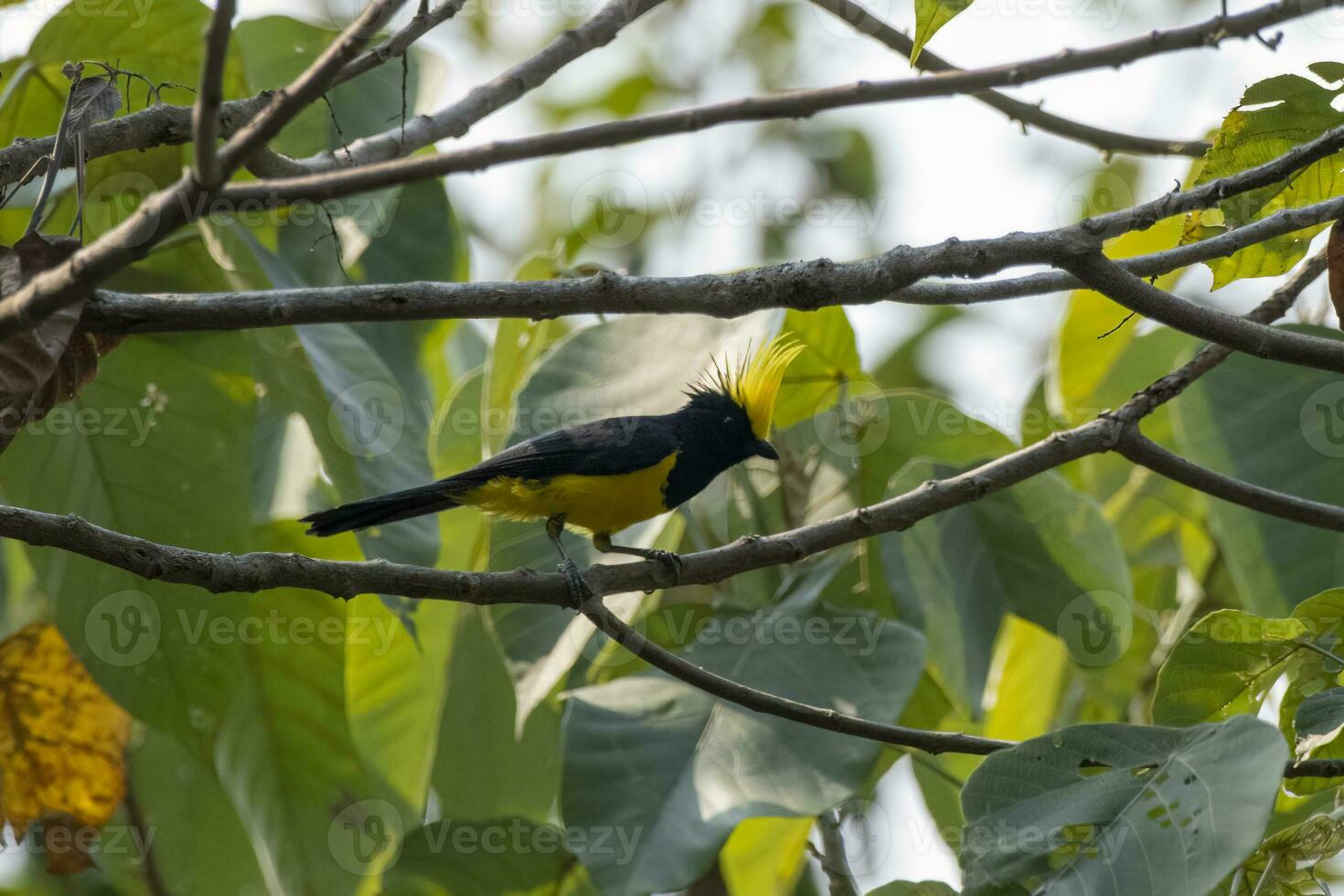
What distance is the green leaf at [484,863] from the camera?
327 cm

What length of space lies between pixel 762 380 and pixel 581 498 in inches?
25.3

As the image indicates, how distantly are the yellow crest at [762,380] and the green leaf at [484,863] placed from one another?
1286 mm

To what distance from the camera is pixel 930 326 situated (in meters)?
5.36

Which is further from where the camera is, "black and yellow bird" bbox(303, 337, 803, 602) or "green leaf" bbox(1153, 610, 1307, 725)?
"black and yellow bird" bbox(303, 337, 803, 602)

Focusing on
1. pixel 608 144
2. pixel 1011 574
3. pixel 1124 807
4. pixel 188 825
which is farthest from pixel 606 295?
pixel 188 825

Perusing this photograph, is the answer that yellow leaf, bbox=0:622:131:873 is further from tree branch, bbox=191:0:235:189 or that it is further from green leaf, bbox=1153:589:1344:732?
→ green leaf, bbox=1153:589:1344:732

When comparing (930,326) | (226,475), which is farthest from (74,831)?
(930,326)

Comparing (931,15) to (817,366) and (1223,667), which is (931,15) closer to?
(1223,667)

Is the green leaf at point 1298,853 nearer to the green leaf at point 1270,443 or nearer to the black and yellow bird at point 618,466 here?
the green leaf at point 1270,443

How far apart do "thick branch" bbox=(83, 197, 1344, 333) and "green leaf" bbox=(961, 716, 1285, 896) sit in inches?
30.7

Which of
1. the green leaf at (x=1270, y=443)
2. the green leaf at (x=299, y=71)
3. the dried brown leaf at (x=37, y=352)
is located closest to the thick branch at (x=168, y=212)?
the dried brown leaf at (x=37, y=352)

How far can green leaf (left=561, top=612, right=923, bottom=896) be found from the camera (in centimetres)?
259

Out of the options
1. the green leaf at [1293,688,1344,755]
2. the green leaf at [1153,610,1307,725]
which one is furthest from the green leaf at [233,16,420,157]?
the green leaf at [1293,688,1344,755]

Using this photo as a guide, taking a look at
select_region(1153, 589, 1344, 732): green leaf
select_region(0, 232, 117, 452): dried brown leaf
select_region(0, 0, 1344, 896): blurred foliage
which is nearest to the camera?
select_region(0, 232, 117, 452): dried brown leaf
